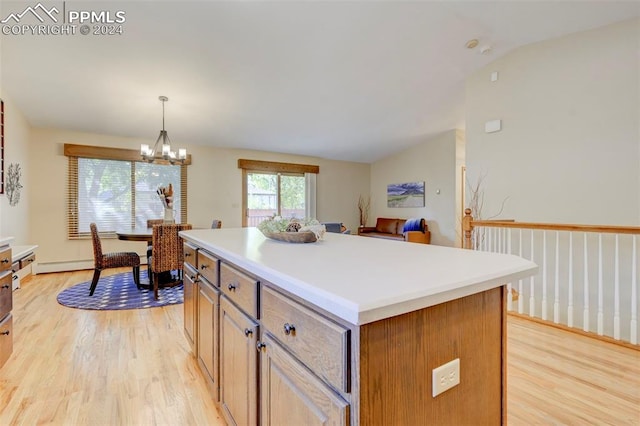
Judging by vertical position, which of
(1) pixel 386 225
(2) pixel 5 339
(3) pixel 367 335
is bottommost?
(2) pixel 5 339

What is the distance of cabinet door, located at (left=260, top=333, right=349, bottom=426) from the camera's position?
683 millimetres

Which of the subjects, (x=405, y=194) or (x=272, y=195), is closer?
(x=272, y=195)

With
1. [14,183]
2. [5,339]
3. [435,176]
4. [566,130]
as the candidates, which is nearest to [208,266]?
[5,339]

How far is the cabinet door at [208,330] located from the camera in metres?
1.47

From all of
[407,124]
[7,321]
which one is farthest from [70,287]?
[407,124]

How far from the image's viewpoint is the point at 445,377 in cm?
77

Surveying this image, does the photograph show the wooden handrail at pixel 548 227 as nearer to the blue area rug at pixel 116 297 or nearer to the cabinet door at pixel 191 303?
the cabinet door at pixel 191 303

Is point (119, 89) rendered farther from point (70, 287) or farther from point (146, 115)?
point (70, 287)

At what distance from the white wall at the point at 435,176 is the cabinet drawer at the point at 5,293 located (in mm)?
6370

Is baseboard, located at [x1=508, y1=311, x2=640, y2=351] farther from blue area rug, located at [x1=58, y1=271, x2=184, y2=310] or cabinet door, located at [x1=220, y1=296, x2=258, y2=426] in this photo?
→ blue area rug, located at [x1=58, y1=271, x2=184, y2=310]

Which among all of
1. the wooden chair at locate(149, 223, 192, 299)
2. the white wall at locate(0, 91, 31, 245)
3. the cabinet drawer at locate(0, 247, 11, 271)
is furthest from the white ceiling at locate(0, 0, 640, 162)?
the cabinet drawer at locate(0, 247, 11, 271)

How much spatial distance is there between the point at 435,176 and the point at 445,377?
6415 millimetres

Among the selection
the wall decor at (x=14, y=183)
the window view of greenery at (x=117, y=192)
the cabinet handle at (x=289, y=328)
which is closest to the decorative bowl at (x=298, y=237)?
the cabinet handle at (x=289, y=328)

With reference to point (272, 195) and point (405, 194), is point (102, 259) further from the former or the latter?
point (405, 194)
